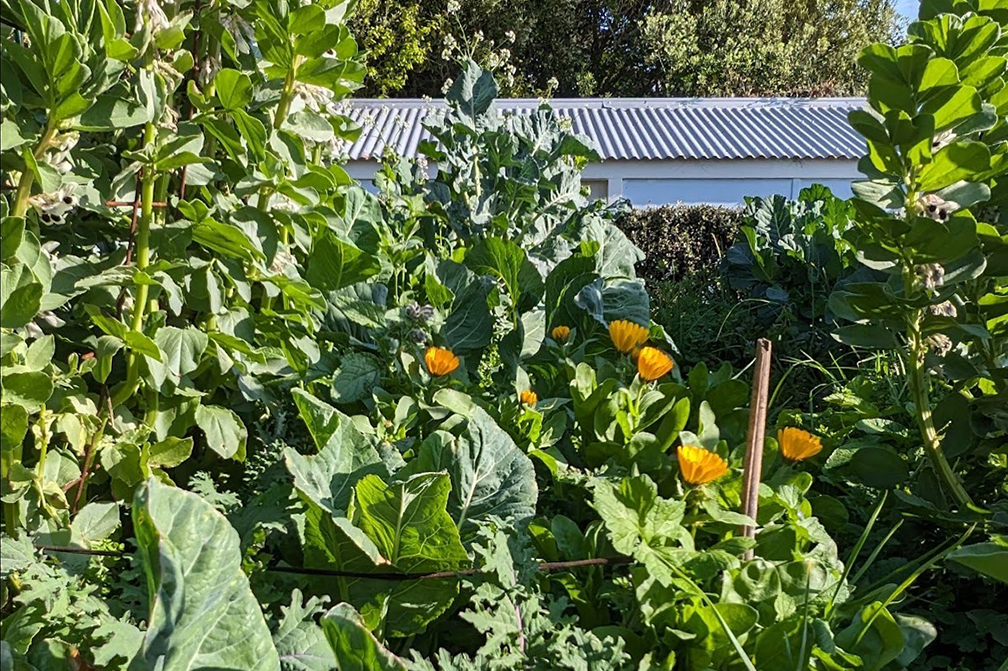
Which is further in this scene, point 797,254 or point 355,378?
point 797,254

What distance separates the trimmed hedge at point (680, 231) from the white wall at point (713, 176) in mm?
4896

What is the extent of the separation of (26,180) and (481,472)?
814 mm

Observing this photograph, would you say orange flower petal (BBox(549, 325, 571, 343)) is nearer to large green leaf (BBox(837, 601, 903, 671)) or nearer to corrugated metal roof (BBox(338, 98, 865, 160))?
large green leaf (BBox(837, 601, 903, 671))

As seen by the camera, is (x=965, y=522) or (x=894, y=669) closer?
(x=894, y=669)

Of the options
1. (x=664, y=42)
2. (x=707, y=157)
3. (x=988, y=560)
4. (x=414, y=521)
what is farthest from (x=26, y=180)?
(x=664, y=42)

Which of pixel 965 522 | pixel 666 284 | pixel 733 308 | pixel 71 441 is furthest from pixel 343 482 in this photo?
pixel 666 284

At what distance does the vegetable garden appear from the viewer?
1064 millimetres

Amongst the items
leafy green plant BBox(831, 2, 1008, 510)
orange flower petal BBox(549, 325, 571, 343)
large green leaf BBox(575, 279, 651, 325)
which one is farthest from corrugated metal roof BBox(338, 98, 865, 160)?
leafy green plant BBox(831, 2, 1008, 510)

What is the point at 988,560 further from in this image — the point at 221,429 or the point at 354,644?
the point at 221,429

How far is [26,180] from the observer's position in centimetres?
108

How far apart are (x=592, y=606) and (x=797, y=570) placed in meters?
0.33

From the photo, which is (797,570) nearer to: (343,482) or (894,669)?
(894,669)

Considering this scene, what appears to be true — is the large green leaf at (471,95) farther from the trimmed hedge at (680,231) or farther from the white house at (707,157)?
the white house at (707,157)

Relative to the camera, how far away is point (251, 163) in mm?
1368
